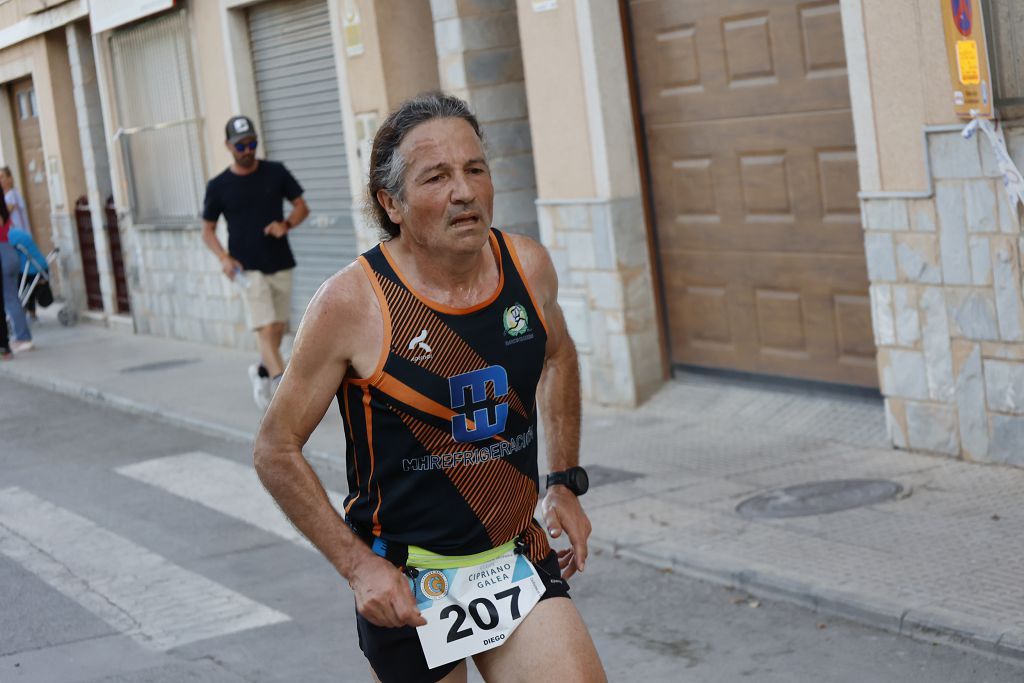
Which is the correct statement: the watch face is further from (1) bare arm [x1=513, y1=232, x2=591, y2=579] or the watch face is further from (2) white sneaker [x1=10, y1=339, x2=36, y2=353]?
(2) white sneaker [x1=10, y1=339, x2=36, y2=353]

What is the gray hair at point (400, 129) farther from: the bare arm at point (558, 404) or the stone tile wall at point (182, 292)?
the stone tile wall at point (182, 292)

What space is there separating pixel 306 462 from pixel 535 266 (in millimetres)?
710

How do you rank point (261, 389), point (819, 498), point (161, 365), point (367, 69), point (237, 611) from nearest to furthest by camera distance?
point (237, 611), point (819, 498), point (261, 389), point (367, 69), point (161, 365)

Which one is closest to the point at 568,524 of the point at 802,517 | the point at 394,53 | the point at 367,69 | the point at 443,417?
the point at 443,417

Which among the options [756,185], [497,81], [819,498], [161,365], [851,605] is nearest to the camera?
[851,605]

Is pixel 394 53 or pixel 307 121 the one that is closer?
pixel 394 53

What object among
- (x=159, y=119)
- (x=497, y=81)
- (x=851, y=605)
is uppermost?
(x=159, y=119)

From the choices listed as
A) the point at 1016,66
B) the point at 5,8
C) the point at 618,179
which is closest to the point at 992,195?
the point at 1016,66

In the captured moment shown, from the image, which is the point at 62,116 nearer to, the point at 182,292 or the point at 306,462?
the point at 182,292

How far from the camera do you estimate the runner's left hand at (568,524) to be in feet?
12.2

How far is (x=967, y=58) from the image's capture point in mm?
7402

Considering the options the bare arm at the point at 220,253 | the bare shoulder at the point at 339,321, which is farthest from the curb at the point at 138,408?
the bare shoulder at the point at 339,321

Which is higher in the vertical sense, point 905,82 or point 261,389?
point 905,82

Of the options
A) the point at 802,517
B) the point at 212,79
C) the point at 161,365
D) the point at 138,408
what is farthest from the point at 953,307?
the point at 212,79
